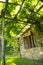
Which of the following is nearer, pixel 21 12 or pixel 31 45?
pixel 21 12

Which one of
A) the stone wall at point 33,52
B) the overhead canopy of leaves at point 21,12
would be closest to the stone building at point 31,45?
the stone wall at point 33,52

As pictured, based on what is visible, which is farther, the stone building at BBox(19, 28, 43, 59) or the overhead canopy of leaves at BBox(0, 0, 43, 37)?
the stone building at BBox(19, 28, 43, 59)

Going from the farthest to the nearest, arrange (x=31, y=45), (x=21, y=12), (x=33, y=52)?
(x=31, y=45) < (x=33, y=52) < (x=21, y=12)

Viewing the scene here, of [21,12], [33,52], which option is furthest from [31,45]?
[21,12]

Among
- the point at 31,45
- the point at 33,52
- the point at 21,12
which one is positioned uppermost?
the point at 21,12

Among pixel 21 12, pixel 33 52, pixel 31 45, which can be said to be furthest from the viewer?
pixel 31 45

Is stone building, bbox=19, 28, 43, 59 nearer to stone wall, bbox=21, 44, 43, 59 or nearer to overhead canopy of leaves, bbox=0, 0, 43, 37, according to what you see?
stone wall, bbox=21, 44, 43, 59

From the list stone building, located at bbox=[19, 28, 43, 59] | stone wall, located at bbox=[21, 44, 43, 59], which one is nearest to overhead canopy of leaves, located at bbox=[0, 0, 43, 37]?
stone building, located at bbox=[19, 28, 43, 59]

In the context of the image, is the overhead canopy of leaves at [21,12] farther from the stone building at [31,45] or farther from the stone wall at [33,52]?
the stone wall at [33,52]

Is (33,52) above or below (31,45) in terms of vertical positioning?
below

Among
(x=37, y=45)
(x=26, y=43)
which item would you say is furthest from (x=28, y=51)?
(x=37, y=45)

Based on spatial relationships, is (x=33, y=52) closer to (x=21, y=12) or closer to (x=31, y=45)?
(x=31, y=45)

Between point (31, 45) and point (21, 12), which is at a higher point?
point (21, 12)

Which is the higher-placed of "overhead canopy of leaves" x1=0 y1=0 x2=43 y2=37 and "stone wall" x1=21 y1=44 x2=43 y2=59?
"overhead canopy of leaves" x1=0 y1=0 x2=43 y2=37
